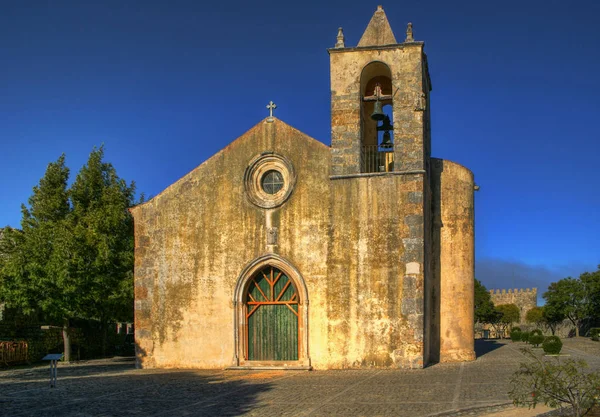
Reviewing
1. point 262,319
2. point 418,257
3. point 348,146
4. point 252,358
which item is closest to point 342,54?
point 348,146

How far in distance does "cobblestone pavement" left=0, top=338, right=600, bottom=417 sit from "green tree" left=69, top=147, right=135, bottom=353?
16.9 ft

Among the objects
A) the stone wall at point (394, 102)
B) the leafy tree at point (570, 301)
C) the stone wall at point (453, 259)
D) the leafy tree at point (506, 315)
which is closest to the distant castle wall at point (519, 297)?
the leafy tree at point (506, 315)

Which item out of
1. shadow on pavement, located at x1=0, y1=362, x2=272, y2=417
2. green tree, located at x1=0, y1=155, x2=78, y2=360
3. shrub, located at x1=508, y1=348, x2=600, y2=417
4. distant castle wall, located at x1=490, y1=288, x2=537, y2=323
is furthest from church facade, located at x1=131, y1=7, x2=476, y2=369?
distant castle wall, located at x1=490, y1=288, x2=537, y2=323

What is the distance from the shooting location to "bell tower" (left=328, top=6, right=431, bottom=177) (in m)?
19.6

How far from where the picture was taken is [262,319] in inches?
792

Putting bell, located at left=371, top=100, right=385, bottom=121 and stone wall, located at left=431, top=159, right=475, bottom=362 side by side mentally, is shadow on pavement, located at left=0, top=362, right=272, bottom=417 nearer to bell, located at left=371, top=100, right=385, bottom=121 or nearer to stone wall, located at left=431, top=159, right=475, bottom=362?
stone wall, located at left=431, top=159, right=475, bottom=362

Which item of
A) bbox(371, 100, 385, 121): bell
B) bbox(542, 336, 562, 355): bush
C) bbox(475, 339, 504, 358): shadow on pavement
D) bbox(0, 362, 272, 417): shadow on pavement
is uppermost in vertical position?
bbox(371, 100, 385, 121): bell

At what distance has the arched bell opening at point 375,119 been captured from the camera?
67.3ft

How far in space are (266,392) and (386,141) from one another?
33.9 feet

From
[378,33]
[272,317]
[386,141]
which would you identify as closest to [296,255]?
[272,317]

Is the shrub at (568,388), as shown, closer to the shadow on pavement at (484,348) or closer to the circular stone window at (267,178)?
the circular stone window at (267,178)

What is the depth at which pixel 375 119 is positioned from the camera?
2088 centimetres

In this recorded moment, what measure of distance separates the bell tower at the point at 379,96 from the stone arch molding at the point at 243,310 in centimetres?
346

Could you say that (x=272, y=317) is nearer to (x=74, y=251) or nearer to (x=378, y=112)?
(x=378, y=112)
